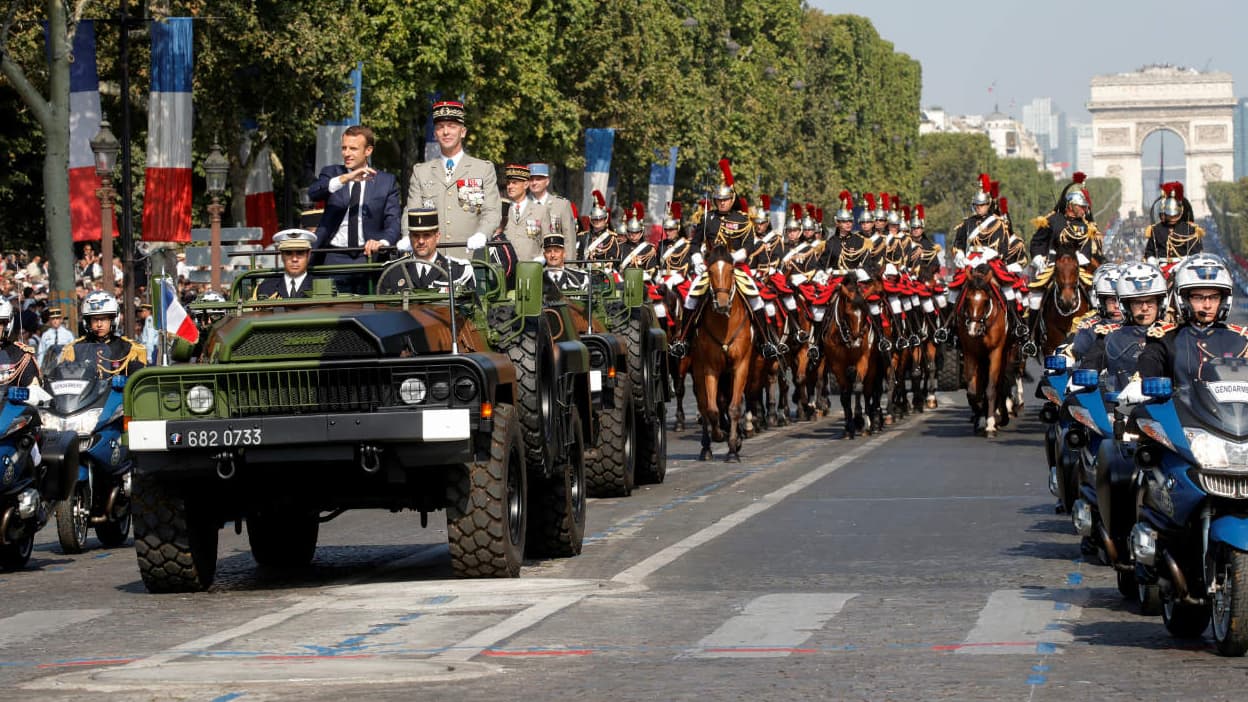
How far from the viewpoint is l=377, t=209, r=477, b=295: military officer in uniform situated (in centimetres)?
1432

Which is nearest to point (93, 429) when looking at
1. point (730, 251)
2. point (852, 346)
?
point (730, 251)

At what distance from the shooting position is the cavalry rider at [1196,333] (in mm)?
11438

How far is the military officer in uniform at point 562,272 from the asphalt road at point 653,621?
2277mm

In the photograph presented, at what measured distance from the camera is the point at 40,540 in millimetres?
19297

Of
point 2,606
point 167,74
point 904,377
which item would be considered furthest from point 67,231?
point 2,606

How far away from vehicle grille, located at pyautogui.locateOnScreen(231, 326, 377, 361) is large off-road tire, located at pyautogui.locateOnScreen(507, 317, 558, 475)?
1332 mm

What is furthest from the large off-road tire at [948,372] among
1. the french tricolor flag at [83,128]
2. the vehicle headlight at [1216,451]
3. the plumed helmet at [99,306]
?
the vehicle headlight at [1216,451]

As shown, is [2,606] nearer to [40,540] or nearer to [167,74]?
[40,540]

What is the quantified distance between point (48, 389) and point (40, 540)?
1.84m

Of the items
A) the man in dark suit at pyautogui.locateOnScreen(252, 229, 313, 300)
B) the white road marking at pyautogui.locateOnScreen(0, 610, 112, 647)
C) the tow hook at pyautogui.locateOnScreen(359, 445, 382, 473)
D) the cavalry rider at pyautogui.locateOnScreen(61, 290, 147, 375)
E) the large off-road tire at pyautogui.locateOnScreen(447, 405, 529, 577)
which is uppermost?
the man in dark suit at pyautogui.locateOnScreen(252, 229, 313, 300)

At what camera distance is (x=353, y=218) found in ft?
50.9

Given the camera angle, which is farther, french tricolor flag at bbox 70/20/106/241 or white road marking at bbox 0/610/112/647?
french tricolor flag at bbox 70/20/106/241

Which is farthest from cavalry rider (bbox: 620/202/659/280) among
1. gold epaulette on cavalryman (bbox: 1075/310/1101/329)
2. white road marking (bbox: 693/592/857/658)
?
white road marking (bbox: 693/592/857/658)

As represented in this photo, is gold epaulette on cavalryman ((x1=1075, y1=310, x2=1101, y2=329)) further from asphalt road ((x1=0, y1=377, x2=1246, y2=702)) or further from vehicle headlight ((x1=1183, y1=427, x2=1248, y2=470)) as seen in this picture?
vehicle headlight ((x1=1183, y1=427, x2=1248, y2=470))
